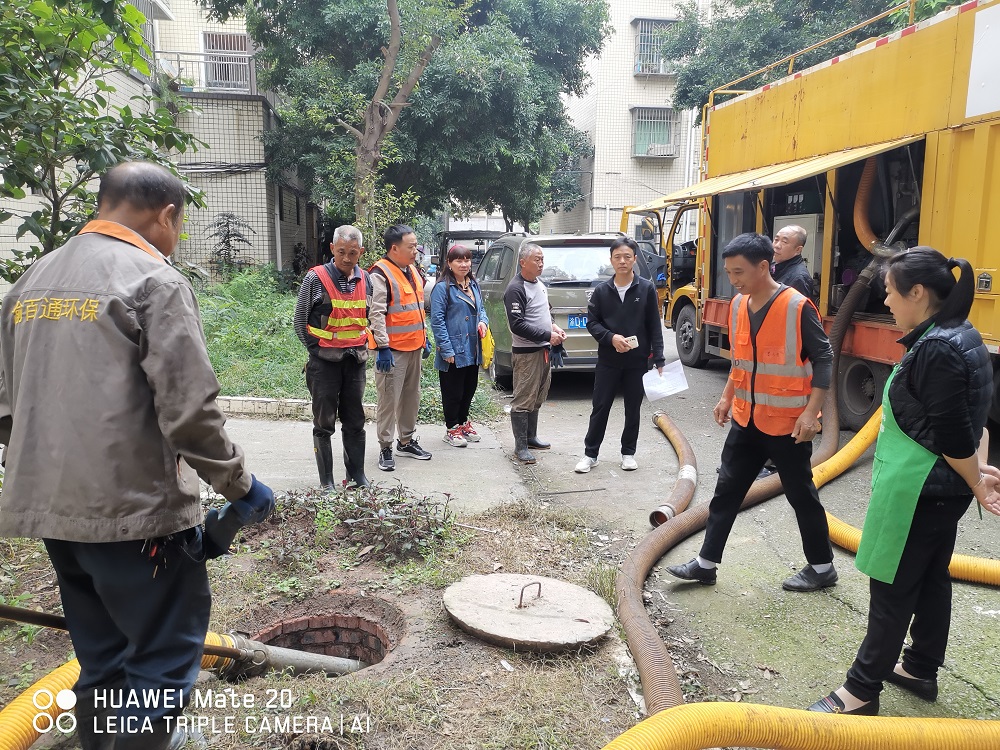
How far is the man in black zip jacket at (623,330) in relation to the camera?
18.9ft

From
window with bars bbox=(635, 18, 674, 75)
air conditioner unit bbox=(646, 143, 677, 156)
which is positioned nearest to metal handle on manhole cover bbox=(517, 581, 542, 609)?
air conditioner unit bbox=(646, 143, 677, 156)

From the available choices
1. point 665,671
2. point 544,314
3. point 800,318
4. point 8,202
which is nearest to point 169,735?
point 665,671

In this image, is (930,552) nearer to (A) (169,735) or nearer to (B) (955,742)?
(B) (955,742)

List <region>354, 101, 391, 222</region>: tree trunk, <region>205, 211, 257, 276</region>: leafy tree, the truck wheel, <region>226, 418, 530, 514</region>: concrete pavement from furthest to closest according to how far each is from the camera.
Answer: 1. <region>205, 211, 257, 276</region>: leafy tree
2. <region>354, 101, 391, 222</region>: tree trunk
3. the truck wheel
4. <region>226, 418, 530, 514</region>: concrete pavement

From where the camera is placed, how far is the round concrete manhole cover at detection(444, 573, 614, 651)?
3.19m

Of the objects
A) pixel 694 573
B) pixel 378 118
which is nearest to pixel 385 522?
pixel 694 573

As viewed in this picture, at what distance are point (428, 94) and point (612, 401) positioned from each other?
11897 mm

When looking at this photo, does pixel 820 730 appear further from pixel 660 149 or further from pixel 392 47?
pixel 660 149

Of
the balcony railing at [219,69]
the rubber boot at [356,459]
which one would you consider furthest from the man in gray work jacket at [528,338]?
the balcony railing at [219,69]

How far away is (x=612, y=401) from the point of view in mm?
5910

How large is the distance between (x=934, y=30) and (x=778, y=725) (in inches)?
219

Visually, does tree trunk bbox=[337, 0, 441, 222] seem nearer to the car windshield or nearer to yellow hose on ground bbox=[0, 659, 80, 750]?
the car windshield

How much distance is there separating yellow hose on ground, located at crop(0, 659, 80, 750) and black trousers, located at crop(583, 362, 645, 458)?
411 centimetres

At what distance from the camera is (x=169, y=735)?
7.02 feet
